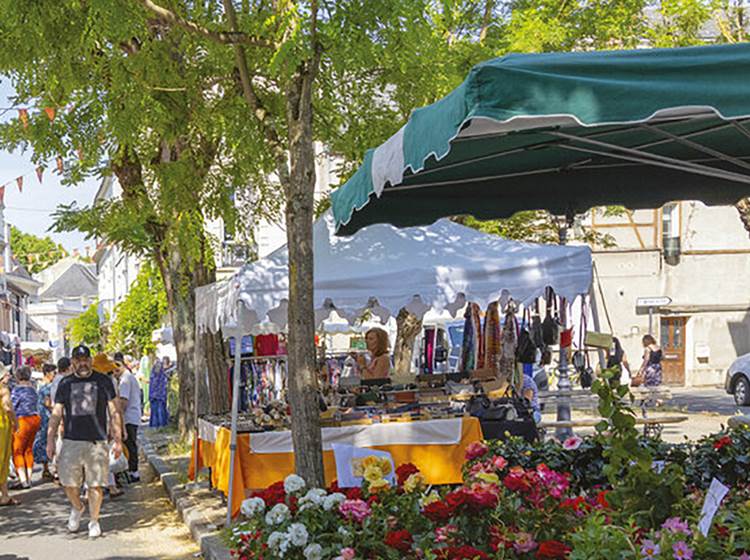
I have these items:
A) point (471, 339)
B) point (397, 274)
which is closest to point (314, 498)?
point (397, 274)

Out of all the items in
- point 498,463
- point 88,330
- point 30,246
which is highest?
point 30,246

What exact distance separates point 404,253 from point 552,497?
6.79 metres

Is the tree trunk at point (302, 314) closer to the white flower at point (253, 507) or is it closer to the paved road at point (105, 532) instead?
the white flower at point (253, 507)

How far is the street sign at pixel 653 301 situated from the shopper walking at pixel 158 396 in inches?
794

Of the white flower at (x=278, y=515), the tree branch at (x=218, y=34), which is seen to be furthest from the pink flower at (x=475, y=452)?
the tree branch at (x=218, y=34)

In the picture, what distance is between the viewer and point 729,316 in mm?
40281

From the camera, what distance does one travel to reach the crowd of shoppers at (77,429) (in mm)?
10617

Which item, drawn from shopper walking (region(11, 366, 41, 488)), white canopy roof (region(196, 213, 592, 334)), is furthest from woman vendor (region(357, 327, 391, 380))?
shopper walking (region(11, 366, 41, 488))

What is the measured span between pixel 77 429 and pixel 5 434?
3570 millimetres

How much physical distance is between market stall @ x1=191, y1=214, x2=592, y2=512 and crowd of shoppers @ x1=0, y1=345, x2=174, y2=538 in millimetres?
1166

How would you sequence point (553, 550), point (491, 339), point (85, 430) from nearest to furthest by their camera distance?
point (553, 550) < point (85, 430) < point (491, 339)

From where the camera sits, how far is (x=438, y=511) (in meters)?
4.73

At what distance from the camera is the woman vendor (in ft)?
43.0

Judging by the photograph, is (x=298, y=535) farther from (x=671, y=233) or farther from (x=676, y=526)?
(x=671, y=233)
